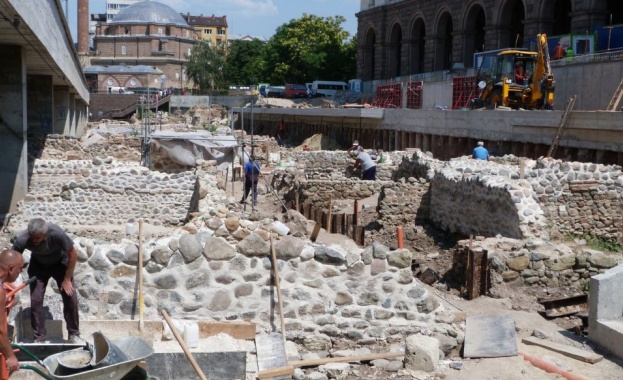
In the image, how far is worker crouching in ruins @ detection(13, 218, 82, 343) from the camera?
7113 millimetres

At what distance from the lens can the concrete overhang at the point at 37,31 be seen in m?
13.7

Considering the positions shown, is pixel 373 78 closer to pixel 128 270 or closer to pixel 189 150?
pixel 189 150

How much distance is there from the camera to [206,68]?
93.8 meters

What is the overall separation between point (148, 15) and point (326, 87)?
37875mm

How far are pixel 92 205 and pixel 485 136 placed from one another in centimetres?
1767

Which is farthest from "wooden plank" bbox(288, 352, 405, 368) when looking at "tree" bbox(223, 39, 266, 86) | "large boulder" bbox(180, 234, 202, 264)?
"tree" bbox(223, 39, 266, 86)

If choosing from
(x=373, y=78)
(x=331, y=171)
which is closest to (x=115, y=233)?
(x=331, y=171)

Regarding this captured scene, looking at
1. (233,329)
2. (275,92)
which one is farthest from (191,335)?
(275,92)

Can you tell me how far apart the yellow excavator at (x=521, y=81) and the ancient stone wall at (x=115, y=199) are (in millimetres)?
17191

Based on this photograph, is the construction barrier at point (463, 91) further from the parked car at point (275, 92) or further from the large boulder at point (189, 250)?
the parked car at point (275, 92)

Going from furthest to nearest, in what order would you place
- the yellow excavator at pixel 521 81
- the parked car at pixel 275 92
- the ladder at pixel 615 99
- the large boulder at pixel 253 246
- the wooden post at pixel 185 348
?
1. the parked car at pixel 275 92
2. the yellow excavator at pixel 521 81
3. the ladder at pixel 615 99
4. the large boulder at pixel 253 246
5. the wooden post at pixel 185 348

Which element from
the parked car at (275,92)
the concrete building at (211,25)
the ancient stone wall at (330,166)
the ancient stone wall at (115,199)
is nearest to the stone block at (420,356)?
the ancient stone wall at (115,199)

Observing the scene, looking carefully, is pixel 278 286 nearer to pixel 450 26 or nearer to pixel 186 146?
pixel 186 146

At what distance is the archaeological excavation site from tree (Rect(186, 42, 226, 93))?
249 feet
